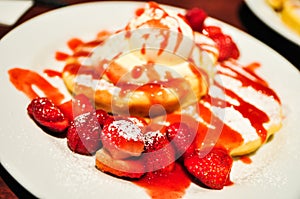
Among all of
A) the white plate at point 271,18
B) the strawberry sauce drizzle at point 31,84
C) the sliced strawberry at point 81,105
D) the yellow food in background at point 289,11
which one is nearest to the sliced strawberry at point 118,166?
the sliced strawberry at point 81,105

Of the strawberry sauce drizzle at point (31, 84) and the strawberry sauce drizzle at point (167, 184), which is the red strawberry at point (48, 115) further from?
the strawberry sauce drizzle at point (167, 184)

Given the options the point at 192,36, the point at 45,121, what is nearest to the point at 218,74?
the point at 192,36

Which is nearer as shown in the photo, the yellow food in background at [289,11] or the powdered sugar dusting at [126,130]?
the powdered sugar dusting at [126,130]

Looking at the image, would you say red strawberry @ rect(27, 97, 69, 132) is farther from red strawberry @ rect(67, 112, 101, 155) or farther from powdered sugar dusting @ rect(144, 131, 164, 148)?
powdered sugar dusting @ rect(144, 131, 164, 148)

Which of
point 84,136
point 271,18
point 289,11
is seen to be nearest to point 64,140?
point 84,136

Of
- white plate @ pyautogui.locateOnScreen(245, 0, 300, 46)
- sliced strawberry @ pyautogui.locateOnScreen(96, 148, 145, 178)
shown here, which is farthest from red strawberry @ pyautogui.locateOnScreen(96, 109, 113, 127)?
white plate @ pyautogui.locateOnScreen(245, 0, 300, 46)

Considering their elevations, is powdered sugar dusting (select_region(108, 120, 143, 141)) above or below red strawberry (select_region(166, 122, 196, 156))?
above

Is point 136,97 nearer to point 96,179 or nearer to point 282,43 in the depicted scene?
point 96,179
